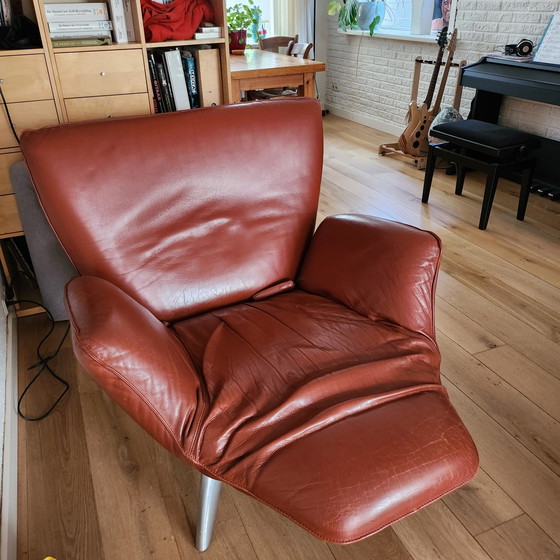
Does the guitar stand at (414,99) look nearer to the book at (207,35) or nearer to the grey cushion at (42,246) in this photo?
the book at (207,35)

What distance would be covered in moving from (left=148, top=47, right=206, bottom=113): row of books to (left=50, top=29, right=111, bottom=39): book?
188 mm

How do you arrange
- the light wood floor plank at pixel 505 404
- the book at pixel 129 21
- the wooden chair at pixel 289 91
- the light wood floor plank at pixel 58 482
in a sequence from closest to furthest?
the light wood floor plank at pixel 58 482
the light wood floor plank at pixel 505 404
the book at pixel 129 21
the wooden chair at pixel 289 91

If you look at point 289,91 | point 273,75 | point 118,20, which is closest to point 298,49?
point 289,91

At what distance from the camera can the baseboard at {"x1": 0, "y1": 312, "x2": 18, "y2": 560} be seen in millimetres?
1210

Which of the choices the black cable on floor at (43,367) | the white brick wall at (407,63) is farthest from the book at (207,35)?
the white brick wall at (407,63)

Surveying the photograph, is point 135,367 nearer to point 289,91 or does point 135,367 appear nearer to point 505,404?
point 505,404

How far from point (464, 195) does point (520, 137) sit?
60 cm

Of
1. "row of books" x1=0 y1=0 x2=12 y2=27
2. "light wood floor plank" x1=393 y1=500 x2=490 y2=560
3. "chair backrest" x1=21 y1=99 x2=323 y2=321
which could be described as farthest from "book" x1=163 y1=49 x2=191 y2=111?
"light wood floor plank" x1=393 y1=500 x2=490 y2=560

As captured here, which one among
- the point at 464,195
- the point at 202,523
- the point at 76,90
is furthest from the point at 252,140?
the point at 464,195

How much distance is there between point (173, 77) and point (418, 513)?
1.72 meters

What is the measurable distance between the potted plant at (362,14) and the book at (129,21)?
10.2 ft

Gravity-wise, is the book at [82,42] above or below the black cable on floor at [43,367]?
above

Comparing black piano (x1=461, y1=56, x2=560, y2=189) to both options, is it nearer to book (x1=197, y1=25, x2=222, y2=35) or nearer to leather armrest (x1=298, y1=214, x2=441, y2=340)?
book (x1=197, y1=25, x2=222, y2=35)

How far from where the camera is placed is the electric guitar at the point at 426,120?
11.6 ft
